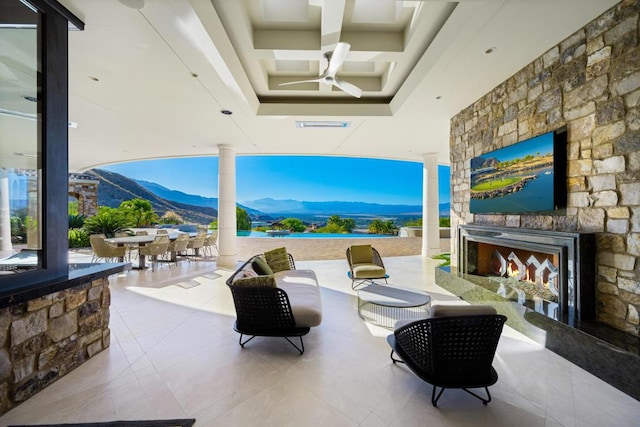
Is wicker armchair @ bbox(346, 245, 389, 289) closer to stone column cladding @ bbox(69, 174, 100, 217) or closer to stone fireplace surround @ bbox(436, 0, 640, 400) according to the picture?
stone fireplace surround @ bbox(436, 0, 640, 400)

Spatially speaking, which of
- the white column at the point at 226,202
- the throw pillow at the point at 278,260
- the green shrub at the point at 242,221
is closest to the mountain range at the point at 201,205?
the green shrub at the point at 242,221

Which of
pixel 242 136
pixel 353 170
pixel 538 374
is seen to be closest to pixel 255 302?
pixel 538 374

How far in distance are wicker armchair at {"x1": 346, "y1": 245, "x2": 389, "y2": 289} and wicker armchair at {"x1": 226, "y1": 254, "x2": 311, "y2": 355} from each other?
2131 millimetres

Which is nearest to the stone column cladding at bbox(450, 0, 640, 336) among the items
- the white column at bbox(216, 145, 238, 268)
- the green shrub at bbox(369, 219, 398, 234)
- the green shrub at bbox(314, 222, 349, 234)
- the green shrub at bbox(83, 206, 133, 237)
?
the white column at bbox(216, 145, 238, 268)

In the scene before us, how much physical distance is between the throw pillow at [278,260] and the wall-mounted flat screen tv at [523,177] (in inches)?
131

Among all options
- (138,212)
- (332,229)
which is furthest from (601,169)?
(138,212)

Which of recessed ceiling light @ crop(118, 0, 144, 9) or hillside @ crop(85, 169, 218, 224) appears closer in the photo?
recessed ceiling light @ crop(118, 0, 144, 9)

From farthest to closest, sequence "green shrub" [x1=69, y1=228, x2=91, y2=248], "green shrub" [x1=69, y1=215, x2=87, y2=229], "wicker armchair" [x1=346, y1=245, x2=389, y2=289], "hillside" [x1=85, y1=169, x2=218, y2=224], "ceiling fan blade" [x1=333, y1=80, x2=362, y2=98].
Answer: "hillside" [x1=85, y1=169, x2=218, y2=224]
"green shrub" [x1=69, y1=215, x2=87, y2=229]
"green shrub" [x1=69, y1=228, x2=91, y2=248]
"wicker armchair" [x1=346, y1=245, x2=389, y2=289]
"ceiling fan blade" [x1=333, y1=80, x2=362, y2=98]

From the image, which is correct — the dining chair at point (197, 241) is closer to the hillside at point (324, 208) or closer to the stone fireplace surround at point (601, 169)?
the stone fireplace surround at point (601, 169)

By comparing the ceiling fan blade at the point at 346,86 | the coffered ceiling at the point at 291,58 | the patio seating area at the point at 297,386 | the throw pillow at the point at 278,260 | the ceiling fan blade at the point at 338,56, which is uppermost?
the coffered ceiling at the point at 291,58

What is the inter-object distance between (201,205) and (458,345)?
964 inches

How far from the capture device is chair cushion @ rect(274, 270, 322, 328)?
2.67 m

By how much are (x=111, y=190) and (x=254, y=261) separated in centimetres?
2159

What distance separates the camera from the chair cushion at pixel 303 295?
8.75 feet
